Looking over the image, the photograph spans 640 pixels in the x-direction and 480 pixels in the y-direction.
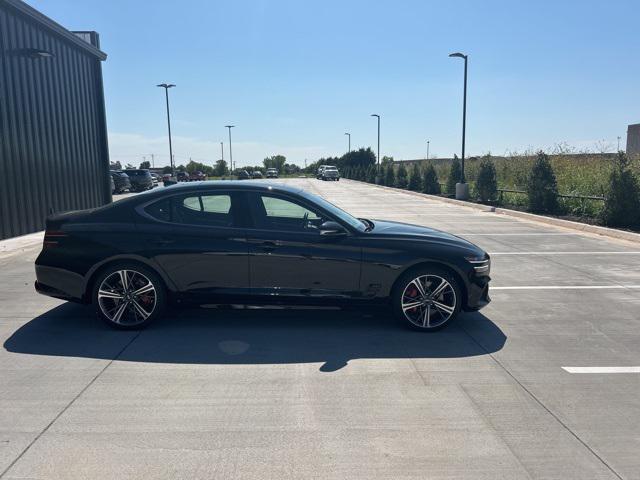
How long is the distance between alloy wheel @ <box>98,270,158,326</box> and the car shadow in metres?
0.17

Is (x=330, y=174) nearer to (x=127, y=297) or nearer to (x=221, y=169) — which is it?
(x=221, y=169)

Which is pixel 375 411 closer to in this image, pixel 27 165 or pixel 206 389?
pixel 206 389

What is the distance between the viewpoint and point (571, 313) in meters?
6.25

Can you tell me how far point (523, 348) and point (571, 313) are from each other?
5.31 ft

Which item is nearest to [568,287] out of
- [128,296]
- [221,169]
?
[128,296]

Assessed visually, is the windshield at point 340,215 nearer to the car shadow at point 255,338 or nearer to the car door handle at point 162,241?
the car shadow at point 255,338

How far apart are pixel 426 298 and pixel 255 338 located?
71.9 inches

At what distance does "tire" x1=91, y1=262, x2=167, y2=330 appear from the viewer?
5406 millimetres

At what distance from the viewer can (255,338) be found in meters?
5.21

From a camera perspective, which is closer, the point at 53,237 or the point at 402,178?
the point at 53,237

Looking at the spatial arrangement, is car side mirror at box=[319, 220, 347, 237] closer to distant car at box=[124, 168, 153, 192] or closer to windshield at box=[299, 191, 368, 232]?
windshield at box=[299, 191, 368, 232]

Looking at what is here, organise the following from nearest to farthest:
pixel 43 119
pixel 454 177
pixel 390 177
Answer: pixel 43 119
pixel 454 177
pixel 390 177

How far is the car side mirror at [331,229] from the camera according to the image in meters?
5.30

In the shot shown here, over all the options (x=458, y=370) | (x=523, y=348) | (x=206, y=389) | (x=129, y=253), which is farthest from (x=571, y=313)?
(x=129, y=253)
